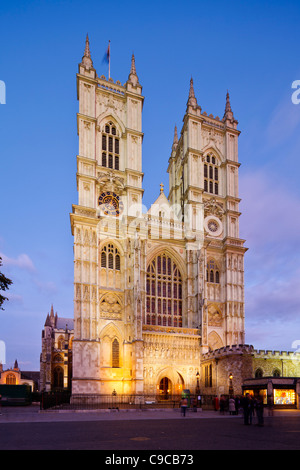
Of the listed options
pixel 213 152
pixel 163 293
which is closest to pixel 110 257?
pixel 163 293

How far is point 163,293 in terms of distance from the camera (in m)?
46.7

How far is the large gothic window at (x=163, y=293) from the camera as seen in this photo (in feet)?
150

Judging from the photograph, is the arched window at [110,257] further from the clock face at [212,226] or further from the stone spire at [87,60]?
the stone spire at [87,60]

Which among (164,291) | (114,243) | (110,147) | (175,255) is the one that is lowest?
(164,291)

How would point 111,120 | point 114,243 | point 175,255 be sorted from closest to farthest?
point 114,243, point 175,255, point 111,120

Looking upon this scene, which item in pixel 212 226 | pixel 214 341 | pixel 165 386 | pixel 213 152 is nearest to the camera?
pixel 165 386

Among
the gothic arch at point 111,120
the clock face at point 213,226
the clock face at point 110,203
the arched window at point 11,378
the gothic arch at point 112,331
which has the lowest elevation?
the arched window at point 11,378

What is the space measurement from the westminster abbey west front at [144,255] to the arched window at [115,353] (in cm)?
10

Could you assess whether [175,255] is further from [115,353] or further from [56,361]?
[56,361]

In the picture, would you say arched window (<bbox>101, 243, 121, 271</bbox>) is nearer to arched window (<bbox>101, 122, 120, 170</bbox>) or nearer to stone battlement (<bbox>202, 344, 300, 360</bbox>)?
arched window (<bbox>101, 122, 120, 170</bbox>)

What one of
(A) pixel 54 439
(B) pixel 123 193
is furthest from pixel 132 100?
(A) pixel 54 439

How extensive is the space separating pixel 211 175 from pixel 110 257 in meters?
18.2

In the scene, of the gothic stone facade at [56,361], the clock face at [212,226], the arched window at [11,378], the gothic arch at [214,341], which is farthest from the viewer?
the arched window at [11,378]

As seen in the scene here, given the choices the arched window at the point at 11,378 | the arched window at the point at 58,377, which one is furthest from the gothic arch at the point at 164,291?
the arched window at the point at 11,378
